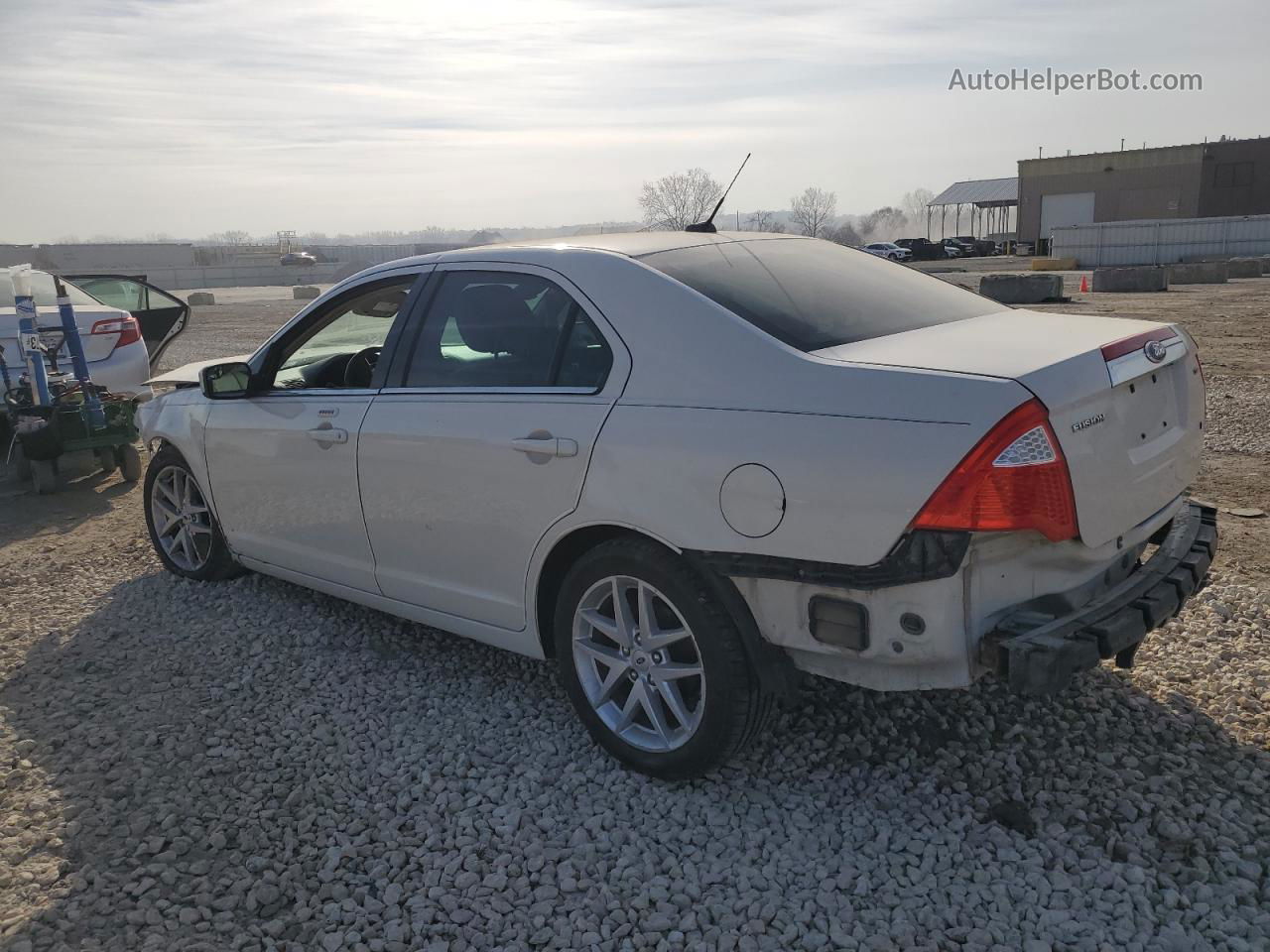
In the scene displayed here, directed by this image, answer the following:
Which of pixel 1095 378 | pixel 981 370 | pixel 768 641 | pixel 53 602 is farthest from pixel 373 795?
pixel 53 602

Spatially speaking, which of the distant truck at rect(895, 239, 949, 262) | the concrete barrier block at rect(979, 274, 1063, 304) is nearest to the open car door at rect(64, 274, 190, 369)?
the concrete barrier block at rect(979, 274, 1063, 304)

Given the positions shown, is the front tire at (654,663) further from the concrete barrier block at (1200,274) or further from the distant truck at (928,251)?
the distant truck at (928,251)

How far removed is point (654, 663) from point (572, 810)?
1.75 feet

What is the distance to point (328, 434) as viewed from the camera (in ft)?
13.9

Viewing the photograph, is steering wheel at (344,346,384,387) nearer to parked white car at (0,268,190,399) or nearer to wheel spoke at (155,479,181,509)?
wheel spoke at (155,479,181,509)

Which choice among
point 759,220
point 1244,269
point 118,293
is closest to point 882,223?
point 759,220

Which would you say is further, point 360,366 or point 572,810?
point 360,366

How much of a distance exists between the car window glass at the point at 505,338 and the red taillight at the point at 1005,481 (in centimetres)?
124

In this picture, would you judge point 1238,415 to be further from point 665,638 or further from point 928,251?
point 928,251

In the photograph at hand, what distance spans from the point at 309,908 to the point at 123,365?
7175 mm

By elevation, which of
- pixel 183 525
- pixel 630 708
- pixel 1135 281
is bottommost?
pixel 1135 281

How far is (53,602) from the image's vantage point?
5.35m

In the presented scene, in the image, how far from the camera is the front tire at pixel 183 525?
5.37m

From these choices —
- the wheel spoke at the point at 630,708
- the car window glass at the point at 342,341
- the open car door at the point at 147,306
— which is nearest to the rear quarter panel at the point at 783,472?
the wheel spoke at the point at 630,708
